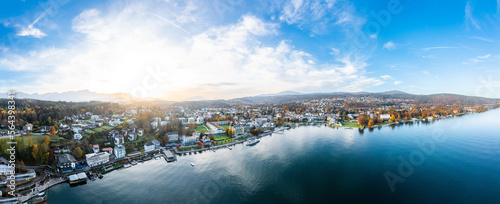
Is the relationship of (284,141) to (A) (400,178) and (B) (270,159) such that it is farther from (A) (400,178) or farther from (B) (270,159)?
(A) (400,178)

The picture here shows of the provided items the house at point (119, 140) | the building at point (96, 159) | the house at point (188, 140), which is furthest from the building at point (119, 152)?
the house at point (188, 140)

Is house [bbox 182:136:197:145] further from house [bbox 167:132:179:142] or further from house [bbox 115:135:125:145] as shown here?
house [bbox 115:135:125:145]

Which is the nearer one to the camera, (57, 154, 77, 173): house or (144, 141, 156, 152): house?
(57, 154, 77, 173): house

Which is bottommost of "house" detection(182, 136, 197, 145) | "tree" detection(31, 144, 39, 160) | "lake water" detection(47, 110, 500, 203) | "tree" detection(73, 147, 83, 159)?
"lake water" detection(47, 110, 500, 203)

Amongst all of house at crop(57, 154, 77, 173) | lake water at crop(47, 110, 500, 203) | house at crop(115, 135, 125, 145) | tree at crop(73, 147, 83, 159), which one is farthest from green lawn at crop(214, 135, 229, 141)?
house at crop(57, 154, 77, 173)

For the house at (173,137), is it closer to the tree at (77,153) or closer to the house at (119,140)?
the house at (119,140)

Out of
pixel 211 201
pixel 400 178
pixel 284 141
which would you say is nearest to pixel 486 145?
pixel 400 178
